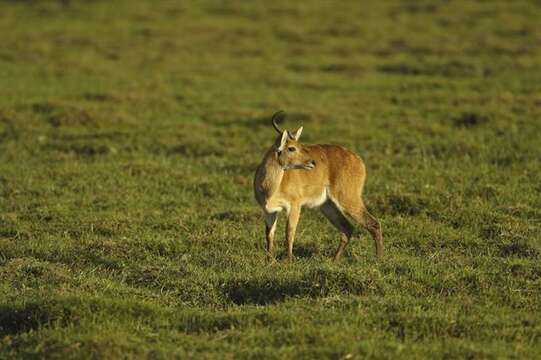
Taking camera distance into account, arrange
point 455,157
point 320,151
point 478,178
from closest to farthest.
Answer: point 320,151 < point 478,178 < point 455,157

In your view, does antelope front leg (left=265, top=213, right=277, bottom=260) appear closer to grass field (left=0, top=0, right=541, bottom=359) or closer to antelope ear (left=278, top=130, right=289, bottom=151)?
grass field (left=0, top=0, right=541, bottom=359)

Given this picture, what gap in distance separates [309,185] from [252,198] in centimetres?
204

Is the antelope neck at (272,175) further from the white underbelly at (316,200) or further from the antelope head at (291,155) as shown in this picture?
the white underbelly at (316,200)

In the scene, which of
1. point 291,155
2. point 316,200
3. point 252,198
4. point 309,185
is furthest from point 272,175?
point 252,198

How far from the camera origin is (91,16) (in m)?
27.7

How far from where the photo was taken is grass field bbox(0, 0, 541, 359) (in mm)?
5922

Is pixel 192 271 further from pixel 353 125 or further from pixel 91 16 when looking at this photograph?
pixel 91 16

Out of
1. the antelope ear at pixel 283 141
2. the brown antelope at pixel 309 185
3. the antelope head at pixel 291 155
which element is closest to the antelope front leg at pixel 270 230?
the brown antelope at pixel 309 185

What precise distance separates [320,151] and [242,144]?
4741mm

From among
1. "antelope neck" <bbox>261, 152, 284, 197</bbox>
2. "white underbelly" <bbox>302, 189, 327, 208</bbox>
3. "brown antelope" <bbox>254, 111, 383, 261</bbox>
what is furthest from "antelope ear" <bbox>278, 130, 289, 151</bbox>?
"white underbelly" <bbox>302, 189, 327, 208</bbox>

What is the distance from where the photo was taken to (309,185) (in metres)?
8.39

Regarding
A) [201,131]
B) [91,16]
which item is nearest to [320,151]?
[201,131]

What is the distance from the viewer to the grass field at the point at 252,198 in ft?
19.4

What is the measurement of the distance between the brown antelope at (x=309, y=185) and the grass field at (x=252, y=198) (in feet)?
0.94
